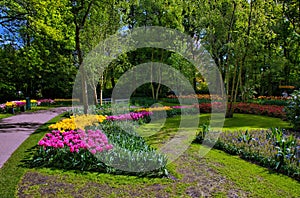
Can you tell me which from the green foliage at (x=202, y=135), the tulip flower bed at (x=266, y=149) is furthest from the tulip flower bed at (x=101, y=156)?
the tulip flower bed at (x=266, y=149)

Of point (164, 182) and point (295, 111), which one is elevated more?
point (295, 111)

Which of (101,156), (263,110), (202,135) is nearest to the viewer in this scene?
(101,156)

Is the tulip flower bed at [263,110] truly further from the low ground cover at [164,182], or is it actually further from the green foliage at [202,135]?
the low ground cover at [164,182]

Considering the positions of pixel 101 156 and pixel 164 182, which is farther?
pixel 101 156

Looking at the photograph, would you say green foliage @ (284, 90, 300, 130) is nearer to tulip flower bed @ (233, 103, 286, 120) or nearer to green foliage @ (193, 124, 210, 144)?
tulip flower bed @ (233, 103, 286, 120)

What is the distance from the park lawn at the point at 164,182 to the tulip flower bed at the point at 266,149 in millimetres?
270

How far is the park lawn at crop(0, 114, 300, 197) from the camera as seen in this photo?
12.9 feet

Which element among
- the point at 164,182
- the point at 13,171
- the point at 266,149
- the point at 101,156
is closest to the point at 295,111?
the point at 266,149

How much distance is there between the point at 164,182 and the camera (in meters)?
4.36

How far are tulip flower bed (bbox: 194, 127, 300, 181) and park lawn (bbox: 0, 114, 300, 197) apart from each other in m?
0.27

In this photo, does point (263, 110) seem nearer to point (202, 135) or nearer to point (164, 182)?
point (202, 135)

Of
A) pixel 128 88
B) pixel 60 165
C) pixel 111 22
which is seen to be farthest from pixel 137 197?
pixel 128 88

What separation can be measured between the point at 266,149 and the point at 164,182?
9.63 ft

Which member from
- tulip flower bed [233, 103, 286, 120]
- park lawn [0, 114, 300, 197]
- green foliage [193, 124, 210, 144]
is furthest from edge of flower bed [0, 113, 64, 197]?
tulip flower bed [233, 103, 286, 120]
